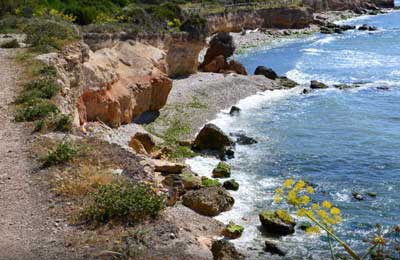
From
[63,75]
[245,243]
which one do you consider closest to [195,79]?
[63,75]

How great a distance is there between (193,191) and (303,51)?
49.2m

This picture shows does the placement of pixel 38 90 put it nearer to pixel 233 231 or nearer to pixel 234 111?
pixel 233 231

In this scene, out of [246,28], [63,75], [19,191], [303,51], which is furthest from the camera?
[246,28]

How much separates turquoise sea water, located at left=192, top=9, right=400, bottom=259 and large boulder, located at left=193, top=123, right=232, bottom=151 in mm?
1098

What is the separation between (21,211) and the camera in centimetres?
1196

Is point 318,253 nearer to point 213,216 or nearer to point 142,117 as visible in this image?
point 213,216

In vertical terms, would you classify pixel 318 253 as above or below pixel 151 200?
below

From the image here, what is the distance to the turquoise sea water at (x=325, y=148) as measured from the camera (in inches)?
824

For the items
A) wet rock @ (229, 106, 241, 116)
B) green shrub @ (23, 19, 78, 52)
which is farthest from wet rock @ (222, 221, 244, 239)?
wet rock @ (229, 106, 241, 116)

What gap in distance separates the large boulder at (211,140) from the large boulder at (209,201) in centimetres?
797

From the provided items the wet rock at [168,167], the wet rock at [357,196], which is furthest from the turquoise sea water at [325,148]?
the wet rock at [168,167]

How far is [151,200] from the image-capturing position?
1198 cm

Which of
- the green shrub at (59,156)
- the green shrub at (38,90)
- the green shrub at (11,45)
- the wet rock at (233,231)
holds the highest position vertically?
the green shrub at (11,45)

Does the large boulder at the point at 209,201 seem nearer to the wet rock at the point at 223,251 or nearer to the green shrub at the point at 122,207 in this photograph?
the wet rock at the point at 223,251
